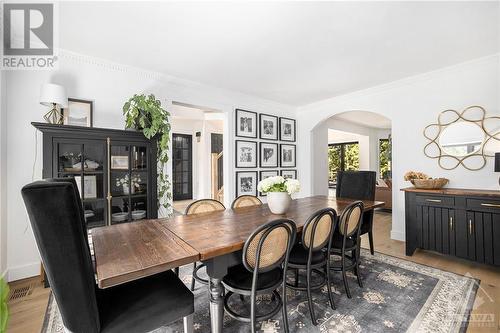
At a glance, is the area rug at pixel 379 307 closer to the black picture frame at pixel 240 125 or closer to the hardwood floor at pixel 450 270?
the hardwood floor at pixel 450 270

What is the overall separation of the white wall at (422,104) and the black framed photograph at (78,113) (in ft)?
13.2

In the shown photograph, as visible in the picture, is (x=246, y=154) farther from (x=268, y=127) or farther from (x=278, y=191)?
(x=278, y=191)

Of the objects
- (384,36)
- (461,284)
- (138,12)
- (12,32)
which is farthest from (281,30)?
(461,284)

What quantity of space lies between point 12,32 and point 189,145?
4925mm

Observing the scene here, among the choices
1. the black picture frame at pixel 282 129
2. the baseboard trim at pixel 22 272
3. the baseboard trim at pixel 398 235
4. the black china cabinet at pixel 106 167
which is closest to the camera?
the black china cabinet at pixel 106 167

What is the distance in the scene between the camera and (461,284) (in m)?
2.31

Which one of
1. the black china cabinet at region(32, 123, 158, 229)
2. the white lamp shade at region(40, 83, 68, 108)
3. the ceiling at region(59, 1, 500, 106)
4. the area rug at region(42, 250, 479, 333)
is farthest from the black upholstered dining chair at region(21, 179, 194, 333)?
the white lamp shade at region(40, 83, 68, 108)

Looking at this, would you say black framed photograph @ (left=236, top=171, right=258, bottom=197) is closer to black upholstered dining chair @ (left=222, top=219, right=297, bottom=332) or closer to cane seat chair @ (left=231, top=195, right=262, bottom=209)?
→ cane seat chair @ (left=231, top=195, right=262, bottom=209)

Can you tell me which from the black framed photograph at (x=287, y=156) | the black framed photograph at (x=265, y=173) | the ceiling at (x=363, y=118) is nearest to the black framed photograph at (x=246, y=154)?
the black framed photograph at (x=265, y=173)

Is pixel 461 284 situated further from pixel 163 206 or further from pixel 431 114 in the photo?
pixel 163 206

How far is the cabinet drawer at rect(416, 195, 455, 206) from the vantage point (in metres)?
2.79

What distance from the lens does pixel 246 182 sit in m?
4.39

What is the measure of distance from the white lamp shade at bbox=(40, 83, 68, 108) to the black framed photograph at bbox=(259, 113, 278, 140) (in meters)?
3.08

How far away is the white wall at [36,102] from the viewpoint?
2.43 meters
